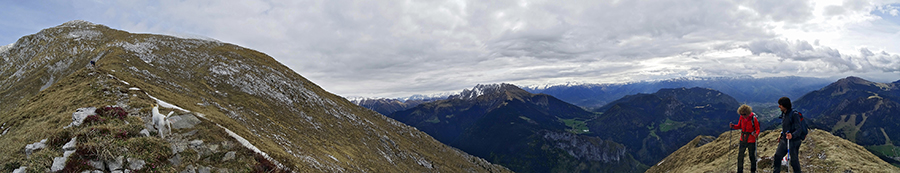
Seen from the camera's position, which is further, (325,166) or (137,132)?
(325,166)

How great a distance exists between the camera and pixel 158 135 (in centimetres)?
2147

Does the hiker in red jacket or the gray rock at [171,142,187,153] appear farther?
the gray rock at [171,142,187,153]

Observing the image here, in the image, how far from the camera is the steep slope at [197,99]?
28.2 metres

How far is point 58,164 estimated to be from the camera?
17.0 metres

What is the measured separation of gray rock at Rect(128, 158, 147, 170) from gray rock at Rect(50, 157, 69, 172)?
2664 millimetres

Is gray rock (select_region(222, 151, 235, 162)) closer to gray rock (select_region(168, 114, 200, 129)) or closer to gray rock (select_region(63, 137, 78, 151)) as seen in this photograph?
gray rock (select_region(168, 114, 200, 129))

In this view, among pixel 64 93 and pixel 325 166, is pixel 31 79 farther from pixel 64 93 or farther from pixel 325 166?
pixel 325 166

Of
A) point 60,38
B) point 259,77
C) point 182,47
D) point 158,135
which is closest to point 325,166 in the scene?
point 158,135

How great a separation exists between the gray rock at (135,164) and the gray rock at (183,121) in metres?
5.59

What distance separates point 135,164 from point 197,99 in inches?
1850

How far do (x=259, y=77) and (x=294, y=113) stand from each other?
25.0 metres

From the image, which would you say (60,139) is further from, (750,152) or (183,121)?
(750,152)

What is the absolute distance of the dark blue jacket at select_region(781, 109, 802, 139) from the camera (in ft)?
54.1

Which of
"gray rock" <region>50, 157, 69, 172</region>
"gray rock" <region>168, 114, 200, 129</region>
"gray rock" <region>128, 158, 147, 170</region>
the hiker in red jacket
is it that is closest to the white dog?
"gray rock" <region>168, 114, 200, 129</region>
